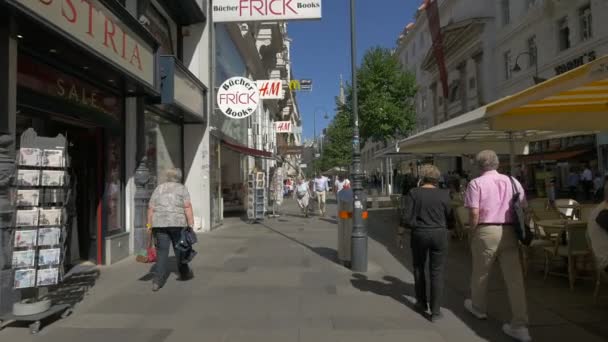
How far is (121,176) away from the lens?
29.3ft

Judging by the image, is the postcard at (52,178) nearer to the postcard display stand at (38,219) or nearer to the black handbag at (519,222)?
the postcard display stand at (38,219)

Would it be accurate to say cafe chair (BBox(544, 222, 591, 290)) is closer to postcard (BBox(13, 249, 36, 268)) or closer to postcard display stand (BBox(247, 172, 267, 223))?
postcard (BBox(13, 249, 36, 268))

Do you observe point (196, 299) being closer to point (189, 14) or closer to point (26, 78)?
point (26, 78)

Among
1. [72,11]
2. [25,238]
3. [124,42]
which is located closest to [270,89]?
[124,42]

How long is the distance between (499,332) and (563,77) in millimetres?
2574

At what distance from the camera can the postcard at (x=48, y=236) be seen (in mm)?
4848

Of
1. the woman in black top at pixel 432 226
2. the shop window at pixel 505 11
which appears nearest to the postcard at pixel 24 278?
the woman in black top at pixel 432 226

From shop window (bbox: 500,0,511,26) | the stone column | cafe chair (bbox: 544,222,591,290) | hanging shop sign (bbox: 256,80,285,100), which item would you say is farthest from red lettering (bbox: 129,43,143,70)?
shop window (bbox: 500,0,511,26)

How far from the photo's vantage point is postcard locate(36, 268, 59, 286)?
4.88m

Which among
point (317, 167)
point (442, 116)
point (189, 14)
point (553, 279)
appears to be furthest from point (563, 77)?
point (317, 167)

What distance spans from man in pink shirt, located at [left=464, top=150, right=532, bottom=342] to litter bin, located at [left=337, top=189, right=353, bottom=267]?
342cm

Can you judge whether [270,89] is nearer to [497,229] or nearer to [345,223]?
[345,223]

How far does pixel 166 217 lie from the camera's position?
6.56 meters

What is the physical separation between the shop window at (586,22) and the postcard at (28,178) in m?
26.6
